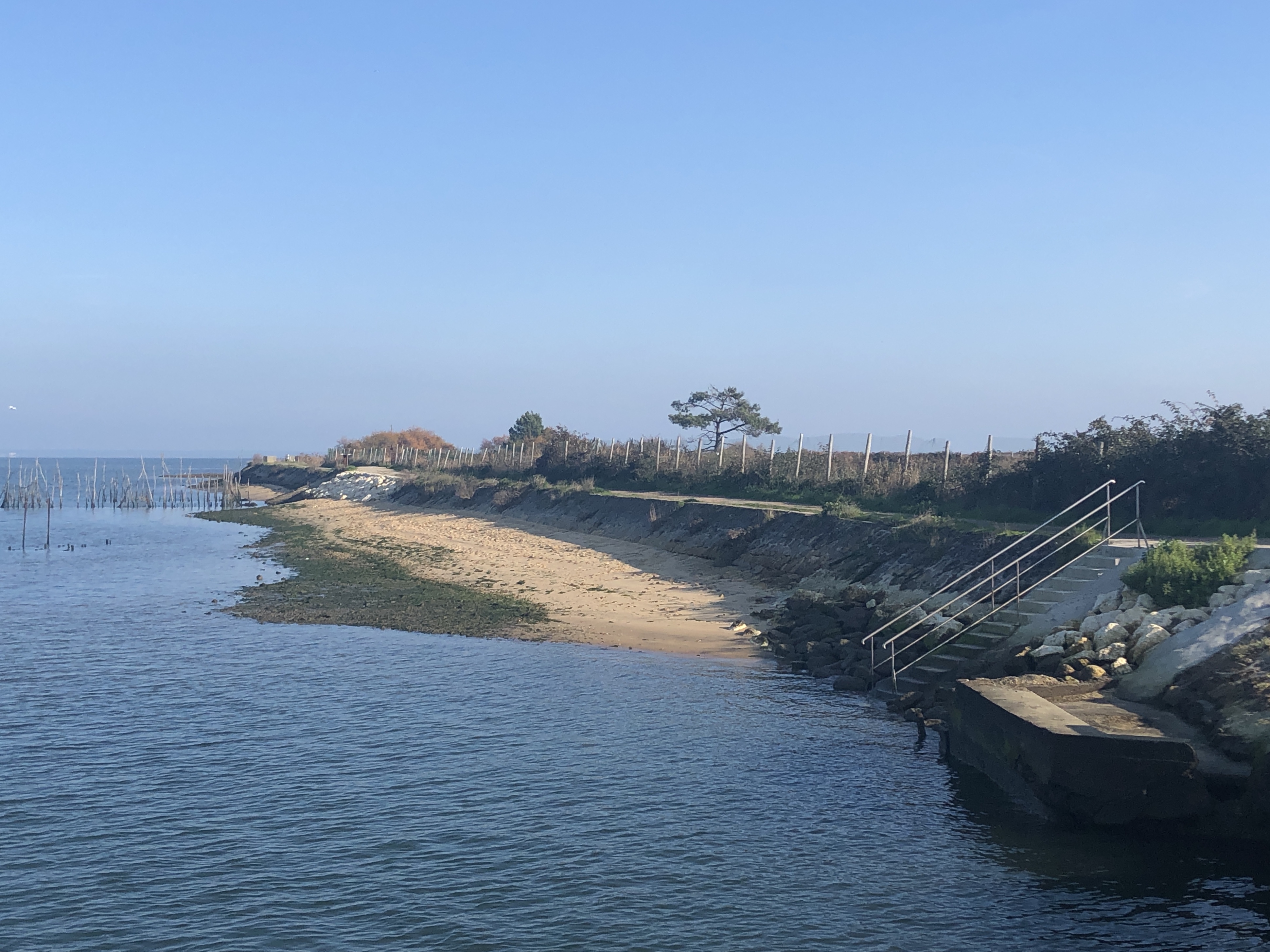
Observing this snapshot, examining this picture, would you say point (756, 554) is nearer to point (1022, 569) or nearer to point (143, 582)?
point (1022, 569)

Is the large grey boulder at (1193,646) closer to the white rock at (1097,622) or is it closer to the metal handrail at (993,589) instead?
the white rock at (1097,622)

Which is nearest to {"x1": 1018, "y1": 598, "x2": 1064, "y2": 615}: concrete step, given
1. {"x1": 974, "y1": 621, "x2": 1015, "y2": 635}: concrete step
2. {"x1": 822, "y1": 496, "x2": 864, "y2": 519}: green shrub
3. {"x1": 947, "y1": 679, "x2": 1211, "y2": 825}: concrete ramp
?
{"x1": 974, "y1": 621, "x2": 1015, "y2": 635}: concrete step

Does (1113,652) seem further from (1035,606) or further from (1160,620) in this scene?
(1035,606)

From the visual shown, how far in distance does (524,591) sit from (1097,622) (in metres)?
18.0

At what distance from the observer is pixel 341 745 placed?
14898 millimetres

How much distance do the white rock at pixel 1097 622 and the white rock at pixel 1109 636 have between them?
1.21ft

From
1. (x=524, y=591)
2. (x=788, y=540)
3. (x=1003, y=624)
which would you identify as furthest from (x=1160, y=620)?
(x=524, y=591)

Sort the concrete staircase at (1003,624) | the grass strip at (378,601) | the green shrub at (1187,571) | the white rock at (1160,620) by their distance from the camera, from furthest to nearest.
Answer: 1. the grass strip at (378,601)
2. the concrete staircase at (1003,624)
3. the green shrub at (1187,571)
4. the white rock at (1160,620)

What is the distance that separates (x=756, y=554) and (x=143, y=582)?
2176 cm

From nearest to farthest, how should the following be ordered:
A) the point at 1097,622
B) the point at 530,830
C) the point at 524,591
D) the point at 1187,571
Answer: the point at 530,830, the point at 1187,571, the point at 1097,622, the point at 524,591

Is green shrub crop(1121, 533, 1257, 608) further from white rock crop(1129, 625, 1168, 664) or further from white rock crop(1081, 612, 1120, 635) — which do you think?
white rock crop(1129, 625, 1168, 664)

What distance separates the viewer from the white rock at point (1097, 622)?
55.6 feet

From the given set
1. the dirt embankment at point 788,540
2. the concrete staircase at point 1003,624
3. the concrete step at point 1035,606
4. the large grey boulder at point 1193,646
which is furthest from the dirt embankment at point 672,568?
the large grey boulder at point 1193,646

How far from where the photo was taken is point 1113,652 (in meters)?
15.8
